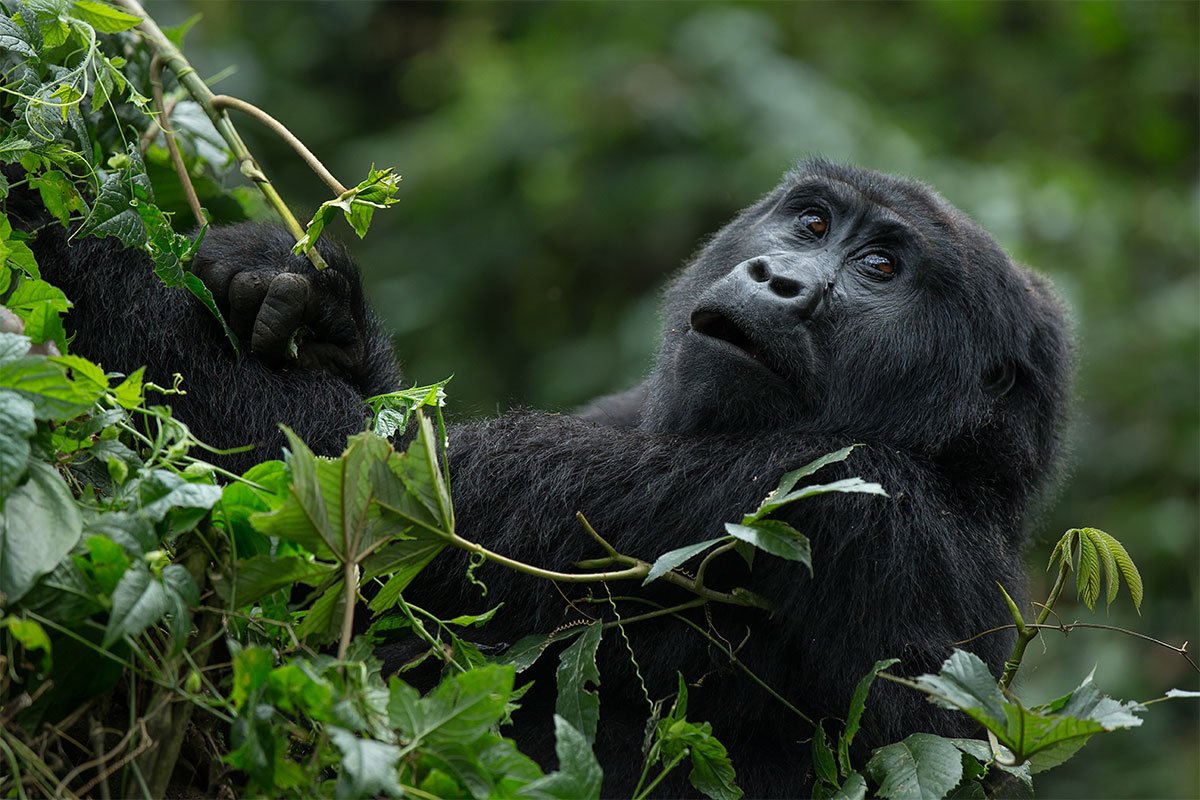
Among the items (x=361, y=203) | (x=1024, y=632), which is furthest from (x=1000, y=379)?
(x=361, y=203)

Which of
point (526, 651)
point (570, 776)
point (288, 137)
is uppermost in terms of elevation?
point (288, 137)

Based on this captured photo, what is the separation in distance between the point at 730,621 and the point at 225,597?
3.82 feet

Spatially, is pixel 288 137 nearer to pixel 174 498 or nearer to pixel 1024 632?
pixel 174 498

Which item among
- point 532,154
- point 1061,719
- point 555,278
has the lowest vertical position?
point 555,278

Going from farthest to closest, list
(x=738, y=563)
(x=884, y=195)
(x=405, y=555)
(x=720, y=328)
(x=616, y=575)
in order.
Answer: (x=884, y=195) → (x=720, y=328) → (x=738, y=563) → (x=616, y=575) → (x=405, y=555)

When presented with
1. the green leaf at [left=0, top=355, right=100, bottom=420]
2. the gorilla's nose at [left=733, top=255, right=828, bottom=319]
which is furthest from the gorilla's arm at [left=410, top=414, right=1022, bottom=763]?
the green leaf at [left=0, top=355, right=100, bottom=420]

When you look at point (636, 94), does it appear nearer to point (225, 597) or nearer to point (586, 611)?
point (586, 611)

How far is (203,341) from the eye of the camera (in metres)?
2.96

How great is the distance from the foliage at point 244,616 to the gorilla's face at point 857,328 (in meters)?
0.70

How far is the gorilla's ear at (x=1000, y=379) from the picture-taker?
133 inches

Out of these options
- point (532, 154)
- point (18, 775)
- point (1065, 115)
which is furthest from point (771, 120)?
point (18, 775)

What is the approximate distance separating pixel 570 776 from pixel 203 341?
1460 mm

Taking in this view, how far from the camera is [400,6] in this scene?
10.8m

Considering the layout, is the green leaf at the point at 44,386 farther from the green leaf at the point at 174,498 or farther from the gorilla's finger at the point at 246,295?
the gorilla's finger at the point at 246,295
